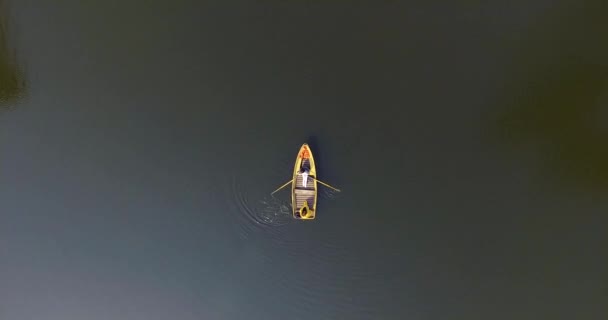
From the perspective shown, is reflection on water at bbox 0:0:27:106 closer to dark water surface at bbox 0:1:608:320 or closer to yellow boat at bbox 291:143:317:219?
dark water surface at bbox 0:1:608:320

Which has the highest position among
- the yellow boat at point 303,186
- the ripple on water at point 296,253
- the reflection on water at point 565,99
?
the reflection on water at point 565,99

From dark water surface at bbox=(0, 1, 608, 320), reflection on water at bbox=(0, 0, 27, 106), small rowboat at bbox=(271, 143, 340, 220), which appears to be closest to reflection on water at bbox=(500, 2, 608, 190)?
dark water surface at bbox=(0, 1, 608, 320)

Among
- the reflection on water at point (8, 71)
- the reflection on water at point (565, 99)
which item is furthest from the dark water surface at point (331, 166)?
the reflection on water at point (8, 71)

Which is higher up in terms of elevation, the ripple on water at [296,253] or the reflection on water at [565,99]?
the reflection on water at [565,99]

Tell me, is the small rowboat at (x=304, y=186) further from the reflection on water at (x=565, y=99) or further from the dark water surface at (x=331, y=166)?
the reflection on water at (x=565, y=99)

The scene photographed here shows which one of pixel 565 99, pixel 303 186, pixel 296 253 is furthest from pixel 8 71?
Result: pixel 565 99

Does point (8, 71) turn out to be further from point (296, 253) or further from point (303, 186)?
point (296, 253)

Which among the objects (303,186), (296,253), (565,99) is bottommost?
(296,253)
